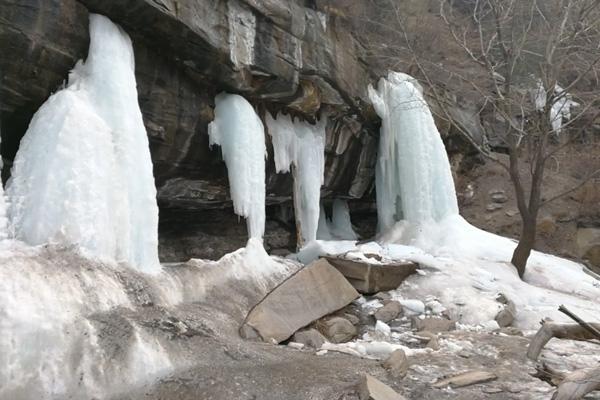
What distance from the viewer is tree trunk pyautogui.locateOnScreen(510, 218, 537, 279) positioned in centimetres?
1012

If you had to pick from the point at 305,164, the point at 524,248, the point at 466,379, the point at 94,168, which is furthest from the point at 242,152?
the point at 524,248

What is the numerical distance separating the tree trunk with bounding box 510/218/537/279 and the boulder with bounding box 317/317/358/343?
4.99 meters

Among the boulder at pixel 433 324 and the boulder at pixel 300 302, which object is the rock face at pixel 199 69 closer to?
the boulder at pixel 300 302

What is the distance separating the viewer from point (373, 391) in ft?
12.5

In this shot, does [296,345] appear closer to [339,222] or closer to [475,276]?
[475,276]

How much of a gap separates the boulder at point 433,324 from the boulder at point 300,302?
40.5 inches

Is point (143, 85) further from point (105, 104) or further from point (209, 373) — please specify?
point (209, 373)

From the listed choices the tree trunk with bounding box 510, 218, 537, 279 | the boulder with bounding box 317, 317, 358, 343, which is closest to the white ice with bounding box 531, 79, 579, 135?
the tree trunk with bounding box 510, 218, 537, 279

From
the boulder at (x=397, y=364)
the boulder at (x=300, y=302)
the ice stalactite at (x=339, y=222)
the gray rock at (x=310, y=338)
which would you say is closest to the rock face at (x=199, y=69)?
the ice stalactite at (x=339, y=222)

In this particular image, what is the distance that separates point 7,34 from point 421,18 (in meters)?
14.0

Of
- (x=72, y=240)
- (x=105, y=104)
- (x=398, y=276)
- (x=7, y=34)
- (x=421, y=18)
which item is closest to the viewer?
(x=72, y=240)

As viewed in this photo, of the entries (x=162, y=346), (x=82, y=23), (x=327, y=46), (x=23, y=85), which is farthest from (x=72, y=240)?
(x=327, y=46)

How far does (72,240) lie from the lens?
504cm

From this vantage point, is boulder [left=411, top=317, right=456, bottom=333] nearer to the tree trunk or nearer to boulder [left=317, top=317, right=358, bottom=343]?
boulder [left=317, top=317, right=358, bottom=343]
